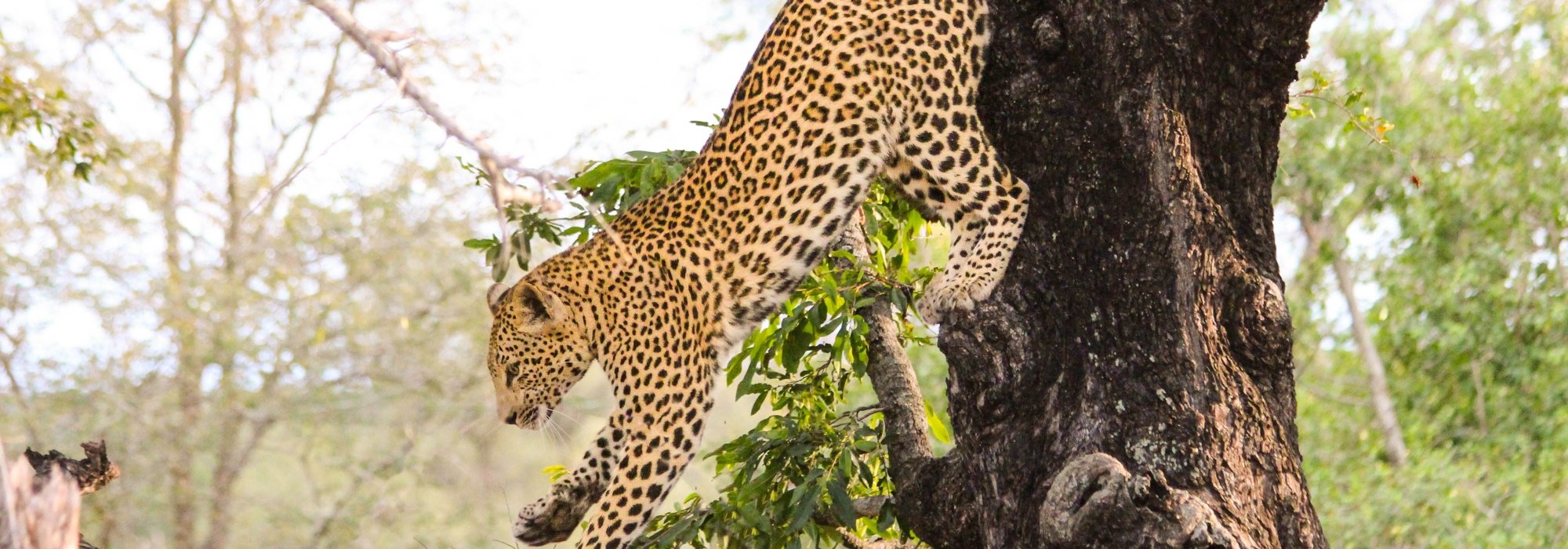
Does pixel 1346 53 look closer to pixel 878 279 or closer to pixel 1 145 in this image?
pixel 878 279

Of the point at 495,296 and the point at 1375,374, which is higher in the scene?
the point at 1375,374

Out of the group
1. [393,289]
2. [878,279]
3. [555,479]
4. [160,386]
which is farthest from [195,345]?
[878,279]

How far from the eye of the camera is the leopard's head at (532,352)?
21.1ft

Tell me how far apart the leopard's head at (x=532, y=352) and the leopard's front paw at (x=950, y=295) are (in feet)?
5.35

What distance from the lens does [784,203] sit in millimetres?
5715

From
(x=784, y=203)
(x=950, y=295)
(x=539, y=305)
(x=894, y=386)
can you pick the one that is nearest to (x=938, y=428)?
(x=894, y=386)

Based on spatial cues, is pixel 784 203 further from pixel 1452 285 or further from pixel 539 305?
pixel 1452 285

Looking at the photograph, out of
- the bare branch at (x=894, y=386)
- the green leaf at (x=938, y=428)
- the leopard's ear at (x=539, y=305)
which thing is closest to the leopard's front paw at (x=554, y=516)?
the leopard's ear at (x=539, y=305)

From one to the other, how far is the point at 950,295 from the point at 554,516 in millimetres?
2093

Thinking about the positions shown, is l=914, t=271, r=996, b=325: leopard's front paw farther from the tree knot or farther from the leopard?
the tree knot

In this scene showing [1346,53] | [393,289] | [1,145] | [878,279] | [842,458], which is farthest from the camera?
[393,289]

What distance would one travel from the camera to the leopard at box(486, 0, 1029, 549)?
5438mm

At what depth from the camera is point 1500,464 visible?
1324 centimetres

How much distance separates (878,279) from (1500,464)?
9.59 m
